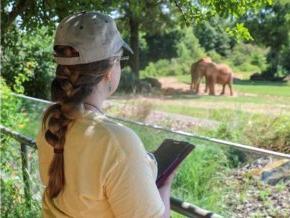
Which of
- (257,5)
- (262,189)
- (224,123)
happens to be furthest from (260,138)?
(257,5)

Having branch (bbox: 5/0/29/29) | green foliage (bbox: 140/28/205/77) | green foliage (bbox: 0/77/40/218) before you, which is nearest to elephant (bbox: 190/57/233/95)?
green foliage (bbox: 140/28/205/77)

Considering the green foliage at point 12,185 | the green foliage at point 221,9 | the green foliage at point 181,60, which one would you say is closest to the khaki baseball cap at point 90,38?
the green foliage at point 221,9

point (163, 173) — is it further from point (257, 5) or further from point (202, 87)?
point (202, 87)

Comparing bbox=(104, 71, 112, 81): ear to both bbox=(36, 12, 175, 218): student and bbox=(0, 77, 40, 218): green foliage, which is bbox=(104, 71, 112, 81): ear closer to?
bbox=(36, 12, 175, 218): student

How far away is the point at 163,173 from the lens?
170 cm

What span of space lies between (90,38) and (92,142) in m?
0.29

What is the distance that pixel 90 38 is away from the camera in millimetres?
1576

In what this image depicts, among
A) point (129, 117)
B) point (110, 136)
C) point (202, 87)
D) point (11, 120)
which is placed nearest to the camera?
point (110, 136)

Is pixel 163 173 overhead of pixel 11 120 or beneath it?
overhead

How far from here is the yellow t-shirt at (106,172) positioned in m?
1.47

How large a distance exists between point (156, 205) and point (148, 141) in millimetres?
3428

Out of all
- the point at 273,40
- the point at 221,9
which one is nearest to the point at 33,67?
the point at 273,40

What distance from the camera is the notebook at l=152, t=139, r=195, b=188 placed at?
5.57ft

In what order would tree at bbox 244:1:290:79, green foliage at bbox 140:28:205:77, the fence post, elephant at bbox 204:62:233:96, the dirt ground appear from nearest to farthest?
the fence post → tree at bbox 244:1:290:79 → the dirt ground → elephant at bbox 204:62:233:96 → green foliage at bbox 140:28:205:77
